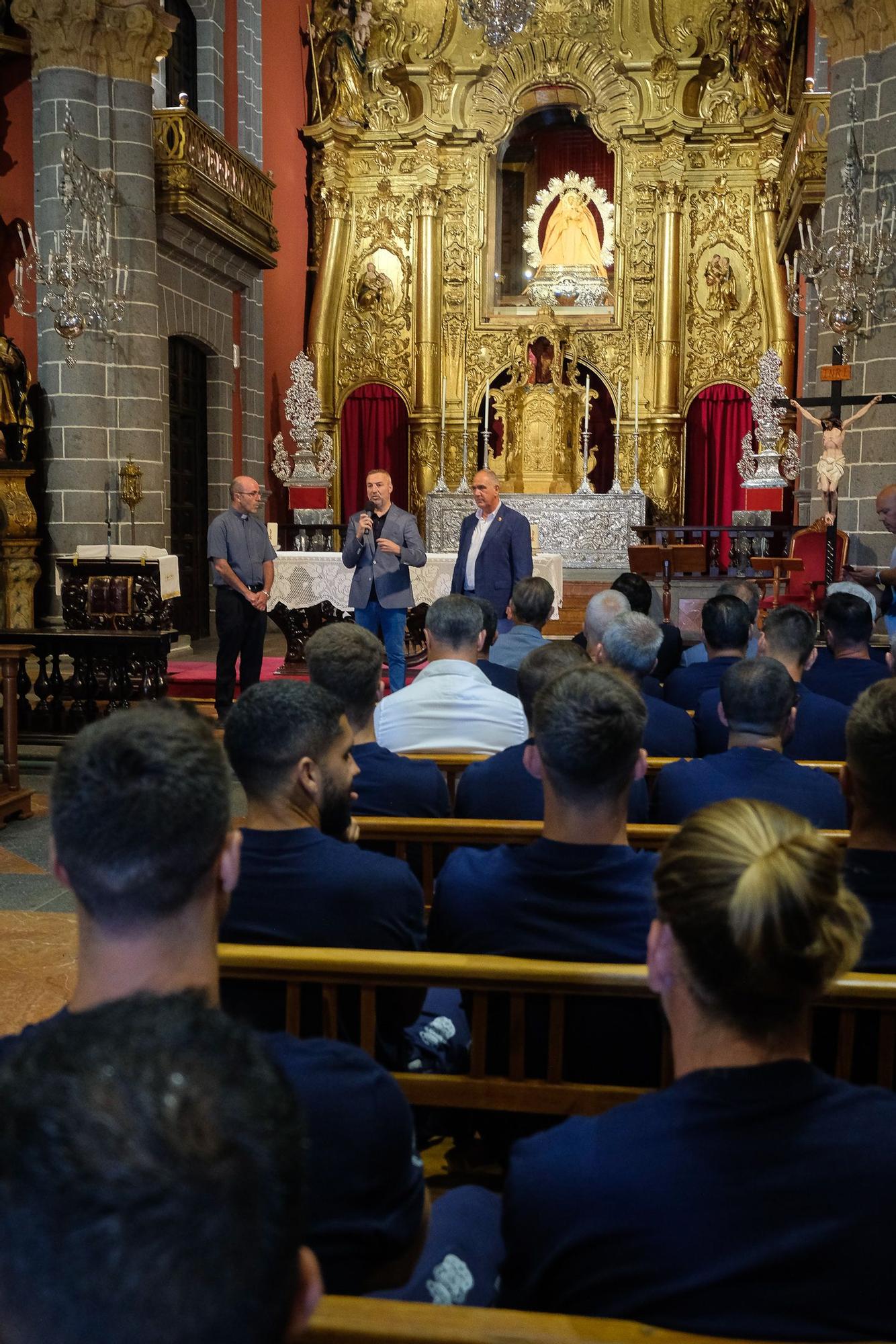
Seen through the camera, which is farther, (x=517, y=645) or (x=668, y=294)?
(x=668, y=294)

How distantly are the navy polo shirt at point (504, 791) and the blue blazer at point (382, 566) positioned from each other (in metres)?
4.50

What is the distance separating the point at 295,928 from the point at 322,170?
622 inches

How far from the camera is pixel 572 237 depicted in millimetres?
16641

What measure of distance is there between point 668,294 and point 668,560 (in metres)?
6.25

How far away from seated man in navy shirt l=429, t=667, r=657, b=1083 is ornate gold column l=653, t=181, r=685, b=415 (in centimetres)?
1442

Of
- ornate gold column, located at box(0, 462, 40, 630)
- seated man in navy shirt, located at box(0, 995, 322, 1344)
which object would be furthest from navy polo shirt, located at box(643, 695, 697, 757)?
ornate gold column, located at box(0, 462, 40, 630)

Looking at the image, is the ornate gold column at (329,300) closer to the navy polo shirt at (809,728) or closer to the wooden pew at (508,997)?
the navy polo shirt at (809,728)

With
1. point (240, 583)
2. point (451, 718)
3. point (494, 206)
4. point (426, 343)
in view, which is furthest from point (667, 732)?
point (494, 206)

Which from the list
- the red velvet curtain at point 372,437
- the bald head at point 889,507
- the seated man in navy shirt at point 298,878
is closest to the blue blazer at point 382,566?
the bald head at point 889,507

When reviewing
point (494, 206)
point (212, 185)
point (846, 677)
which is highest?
point (494, 206)

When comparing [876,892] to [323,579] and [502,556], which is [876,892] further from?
[323,579]

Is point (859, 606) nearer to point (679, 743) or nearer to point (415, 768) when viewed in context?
point (679, 743)

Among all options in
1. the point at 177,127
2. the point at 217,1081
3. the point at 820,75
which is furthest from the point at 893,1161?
the point at 820,75

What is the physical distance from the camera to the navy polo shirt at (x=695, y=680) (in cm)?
474
